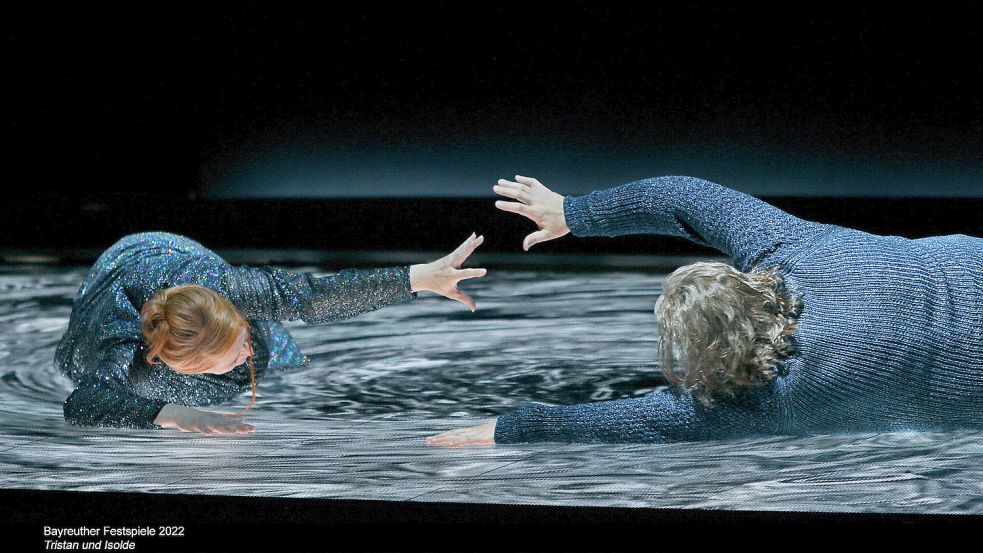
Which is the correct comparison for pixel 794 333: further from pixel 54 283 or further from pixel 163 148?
pixel 163 148

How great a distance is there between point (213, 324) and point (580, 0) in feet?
8.84

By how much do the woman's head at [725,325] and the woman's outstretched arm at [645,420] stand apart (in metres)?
0.05

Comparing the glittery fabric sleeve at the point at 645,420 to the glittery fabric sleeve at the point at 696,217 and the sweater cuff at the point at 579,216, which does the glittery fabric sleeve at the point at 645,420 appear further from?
the sweater cuff at the point at 579,216

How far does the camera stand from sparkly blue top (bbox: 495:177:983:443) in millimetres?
1522

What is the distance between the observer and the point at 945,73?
4.09 m

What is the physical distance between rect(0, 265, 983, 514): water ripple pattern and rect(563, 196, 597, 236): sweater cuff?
0.38 meters

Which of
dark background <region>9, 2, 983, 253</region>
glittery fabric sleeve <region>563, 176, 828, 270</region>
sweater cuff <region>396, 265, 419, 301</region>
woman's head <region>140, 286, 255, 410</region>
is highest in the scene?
dark background <region>9, 2, 983, 253</region>

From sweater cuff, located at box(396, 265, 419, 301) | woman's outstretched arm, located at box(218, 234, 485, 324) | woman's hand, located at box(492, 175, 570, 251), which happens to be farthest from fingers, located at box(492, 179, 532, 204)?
sweater cuff, located at box(396, 265, 419, 301)

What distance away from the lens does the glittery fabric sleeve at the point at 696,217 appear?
167 cm

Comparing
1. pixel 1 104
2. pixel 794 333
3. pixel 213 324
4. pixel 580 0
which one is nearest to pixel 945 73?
pixel 580 0

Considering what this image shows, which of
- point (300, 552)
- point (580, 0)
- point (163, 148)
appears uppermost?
point (580, 0)

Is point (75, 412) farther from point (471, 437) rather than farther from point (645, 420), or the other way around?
point (645, 420)

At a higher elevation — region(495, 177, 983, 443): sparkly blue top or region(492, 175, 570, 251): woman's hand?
region(492, 175, 570, 251): woman's hand

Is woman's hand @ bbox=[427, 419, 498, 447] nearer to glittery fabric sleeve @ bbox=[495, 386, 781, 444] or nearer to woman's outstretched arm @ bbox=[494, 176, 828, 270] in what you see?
glittery fabric sleeve @ bbox=[495, 386, 781, 444]
